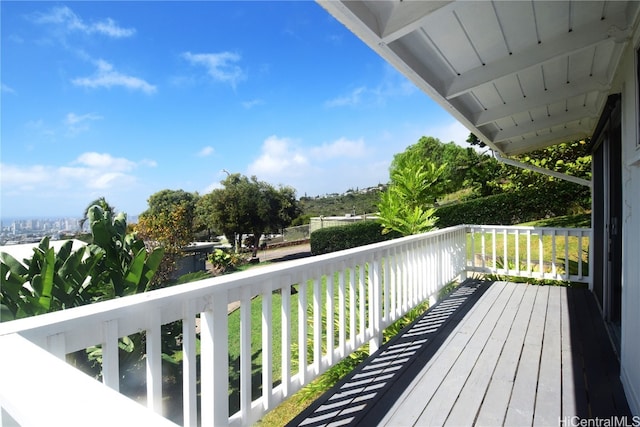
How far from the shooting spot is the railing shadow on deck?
196cm

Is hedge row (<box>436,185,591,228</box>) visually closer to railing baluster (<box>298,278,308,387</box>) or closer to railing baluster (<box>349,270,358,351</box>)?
railing baluster (<box>349,270,358,351</box>)

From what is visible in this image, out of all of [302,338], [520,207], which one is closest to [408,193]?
[302,338]

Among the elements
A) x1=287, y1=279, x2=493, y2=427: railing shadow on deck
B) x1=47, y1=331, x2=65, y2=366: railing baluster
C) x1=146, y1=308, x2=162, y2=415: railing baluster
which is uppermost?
x1=47, y1=331, x2=65, y2=366: railing baluster

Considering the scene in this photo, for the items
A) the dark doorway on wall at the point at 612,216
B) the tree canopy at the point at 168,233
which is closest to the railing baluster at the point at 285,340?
the dark doorway on wall at the point at 612,216

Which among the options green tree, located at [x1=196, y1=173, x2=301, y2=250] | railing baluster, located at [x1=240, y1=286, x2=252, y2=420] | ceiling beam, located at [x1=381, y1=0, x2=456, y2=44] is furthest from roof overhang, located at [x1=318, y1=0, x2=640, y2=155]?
green tree, located at [x1=196, y1=173, x2=301, y2=250]

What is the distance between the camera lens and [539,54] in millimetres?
2334

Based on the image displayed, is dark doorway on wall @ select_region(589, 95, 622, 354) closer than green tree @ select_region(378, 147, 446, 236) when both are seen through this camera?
Yes

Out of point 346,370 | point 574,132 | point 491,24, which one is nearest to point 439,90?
point 491,24

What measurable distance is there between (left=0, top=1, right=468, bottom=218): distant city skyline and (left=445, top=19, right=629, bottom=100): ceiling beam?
11.4m

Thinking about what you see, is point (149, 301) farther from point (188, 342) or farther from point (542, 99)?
point (542, 99)

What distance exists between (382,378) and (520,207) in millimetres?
13846

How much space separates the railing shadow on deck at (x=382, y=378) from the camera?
1956 mm

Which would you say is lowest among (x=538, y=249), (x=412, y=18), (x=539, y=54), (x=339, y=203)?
(x=538, y=249)

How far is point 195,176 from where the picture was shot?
2258 inches
